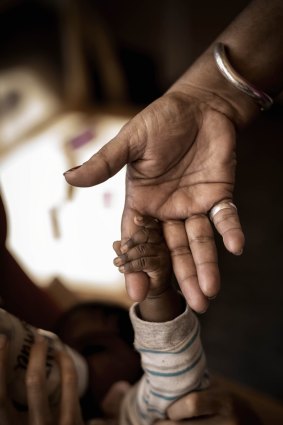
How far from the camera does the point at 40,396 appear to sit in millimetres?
727

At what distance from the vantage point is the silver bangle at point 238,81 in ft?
3.03

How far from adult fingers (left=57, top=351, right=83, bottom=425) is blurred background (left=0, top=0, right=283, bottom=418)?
0.33 meters

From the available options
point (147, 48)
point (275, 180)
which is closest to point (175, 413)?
point (275, 180)

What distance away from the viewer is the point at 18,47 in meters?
2.94

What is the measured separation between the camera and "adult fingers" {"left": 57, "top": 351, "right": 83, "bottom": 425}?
30.2 inches

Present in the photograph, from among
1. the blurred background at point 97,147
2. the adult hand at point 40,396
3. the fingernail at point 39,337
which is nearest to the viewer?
the adult hand at point 40,396

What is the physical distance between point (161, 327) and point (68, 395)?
172mm

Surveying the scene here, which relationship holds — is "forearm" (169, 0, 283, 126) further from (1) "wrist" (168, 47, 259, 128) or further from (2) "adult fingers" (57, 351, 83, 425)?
(2) "adult fingers" (57, 351, 83, 425)

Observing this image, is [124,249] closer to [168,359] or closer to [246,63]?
[168,359]

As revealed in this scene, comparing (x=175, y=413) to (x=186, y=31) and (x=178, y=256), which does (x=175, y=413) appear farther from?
(x=186, y=31)

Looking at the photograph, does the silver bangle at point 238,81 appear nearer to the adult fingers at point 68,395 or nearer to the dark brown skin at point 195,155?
the dark brown skin at point 195,155

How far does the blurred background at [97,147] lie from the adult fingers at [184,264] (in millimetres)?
338

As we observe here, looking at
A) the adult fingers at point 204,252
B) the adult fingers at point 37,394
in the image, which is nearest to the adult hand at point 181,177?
the adult fingers at point 204,252

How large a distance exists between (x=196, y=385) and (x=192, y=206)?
0.28 m
